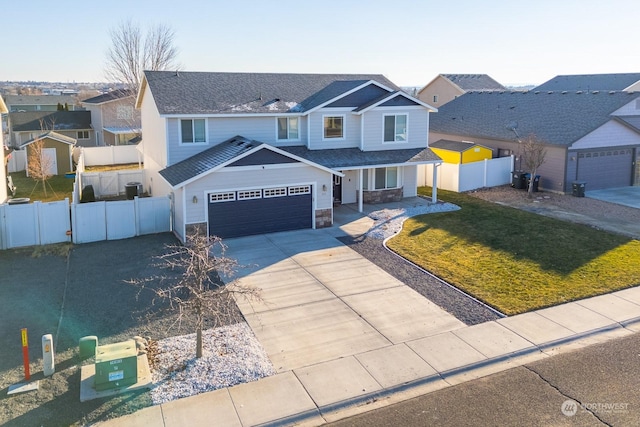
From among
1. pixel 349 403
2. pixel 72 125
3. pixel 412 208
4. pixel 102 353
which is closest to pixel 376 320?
pixel 349 403

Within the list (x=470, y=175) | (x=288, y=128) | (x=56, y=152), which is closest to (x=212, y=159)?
(x=288, y=128)

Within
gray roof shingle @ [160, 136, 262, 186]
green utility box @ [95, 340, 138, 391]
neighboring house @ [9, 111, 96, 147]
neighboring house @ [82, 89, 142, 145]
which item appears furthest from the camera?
neighboring house @ [82, 89, 142, 145]

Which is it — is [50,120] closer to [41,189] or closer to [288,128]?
[41,189]

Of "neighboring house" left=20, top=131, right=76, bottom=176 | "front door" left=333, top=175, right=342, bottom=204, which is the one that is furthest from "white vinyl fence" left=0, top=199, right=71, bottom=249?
"neighboring house" left=20, top=131, right=76, bottom=176

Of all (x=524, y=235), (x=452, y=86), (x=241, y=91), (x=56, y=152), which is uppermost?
(x=452, y=86)

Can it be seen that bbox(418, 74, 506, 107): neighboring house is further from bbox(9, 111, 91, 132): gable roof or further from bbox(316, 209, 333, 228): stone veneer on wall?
bbox(9, 111, 91, 132): gable roof

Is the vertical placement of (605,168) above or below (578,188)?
above
